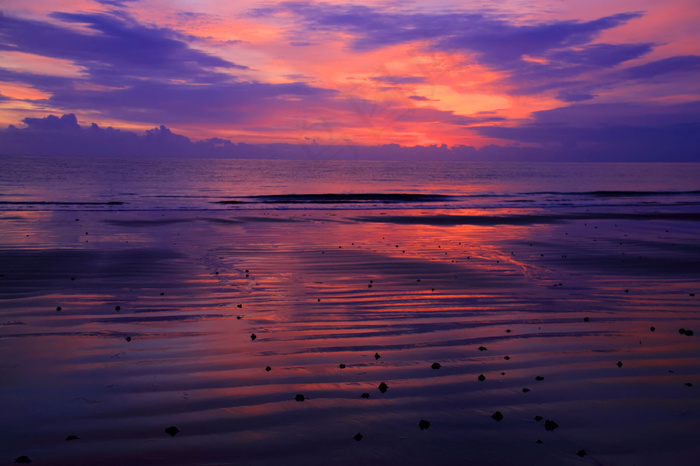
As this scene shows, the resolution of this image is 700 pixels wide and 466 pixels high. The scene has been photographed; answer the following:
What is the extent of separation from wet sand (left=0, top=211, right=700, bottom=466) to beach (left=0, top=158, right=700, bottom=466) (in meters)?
0.03

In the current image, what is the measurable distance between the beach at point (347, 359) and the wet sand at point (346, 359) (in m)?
0.03

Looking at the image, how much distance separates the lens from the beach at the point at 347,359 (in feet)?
16.6

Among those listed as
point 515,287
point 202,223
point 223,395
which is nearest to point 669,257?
point 515,287

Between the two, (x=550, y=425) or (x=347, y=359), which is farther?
(x=347, y=359)

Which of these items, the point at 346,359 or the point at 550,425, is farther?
the point at 346,359

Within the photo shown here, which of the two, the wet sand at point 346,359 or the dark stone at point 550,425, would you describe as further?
the dark stone at point 550,425

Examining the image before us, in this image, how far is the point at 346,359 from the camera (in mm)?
7277

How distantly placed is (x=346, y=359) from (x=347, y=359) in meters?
0.01

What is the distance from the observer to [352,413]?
564 cm

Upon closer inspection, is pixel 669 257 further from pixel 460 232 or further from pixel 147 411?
pixel 147 411

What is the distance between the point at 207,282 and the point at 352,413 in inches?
306

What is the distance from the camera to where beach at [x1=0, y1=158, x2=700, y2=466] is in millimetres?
5047

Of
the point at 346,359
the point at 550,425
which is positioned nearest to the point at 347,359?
the point at 346,359

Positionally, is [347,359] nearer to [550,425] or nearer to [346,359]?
[346,359]
